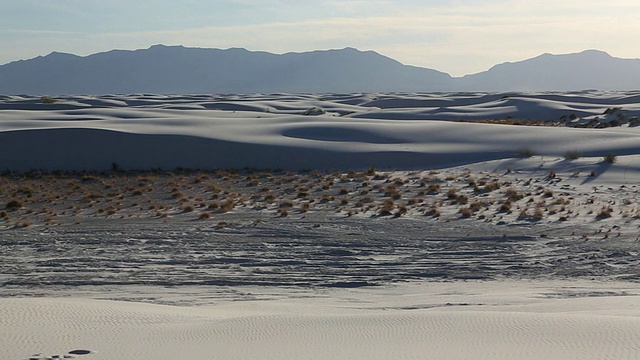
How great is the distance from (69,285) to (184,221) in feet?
15.7

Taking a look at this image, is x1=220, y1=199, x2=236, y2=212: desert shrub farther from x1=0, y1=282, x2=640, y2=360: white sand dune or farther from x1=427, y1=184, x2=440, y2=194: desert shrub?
x1=0, y1=282, x2=640, y2=360: white sand dune

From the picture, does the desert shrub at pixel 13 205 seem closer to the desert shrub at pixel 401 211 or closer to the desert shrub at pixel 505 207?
the desert shrub at pixel 401 211

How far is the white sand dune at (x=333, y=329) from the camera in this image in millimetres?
6492

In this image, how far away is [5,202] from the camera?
17.6 meters

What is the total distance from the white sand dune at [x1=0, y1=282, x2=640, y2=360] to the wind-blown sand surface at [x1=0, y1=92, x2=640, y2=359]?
0.03 meters

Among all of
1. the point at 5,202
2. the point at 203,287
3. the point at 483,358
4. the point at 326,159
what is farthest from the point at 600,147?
the point at 483,358

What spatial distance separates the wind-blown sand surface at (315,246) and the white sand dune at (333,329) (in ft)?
0.09

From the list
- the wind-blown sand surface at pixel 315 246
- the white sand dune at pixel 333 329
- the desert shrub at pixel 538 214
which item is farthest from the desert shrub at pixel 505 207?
the white sand dune at pixel 333 329

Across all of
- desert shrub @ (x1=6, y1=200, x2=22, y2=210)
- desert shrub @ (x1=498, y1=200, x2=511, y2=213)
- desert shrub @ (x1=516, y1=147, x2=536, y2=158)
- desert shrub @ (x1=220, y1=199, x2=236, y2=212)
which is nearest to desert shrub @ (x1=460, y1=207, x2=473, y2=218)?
desert shrub @ (x1=498, y1=200, x2=511, y2=213)

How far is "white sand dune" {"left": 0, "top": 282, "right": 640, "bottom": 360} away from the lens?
21.3 ft

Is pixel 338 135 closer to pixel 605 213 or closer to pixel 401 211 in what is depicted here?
pixel 401 211

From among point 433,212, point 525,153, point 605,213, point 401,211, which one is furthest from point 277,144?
point 605,213

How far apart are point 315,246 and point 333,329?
5.06m

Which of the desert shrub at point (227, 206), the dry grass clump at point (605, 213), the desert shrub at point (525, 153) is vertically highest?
the desert shrub at point (525, 153)
